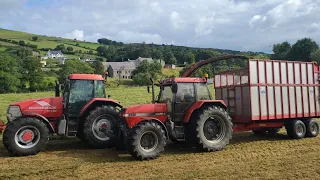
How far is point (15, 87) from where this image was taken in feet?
175

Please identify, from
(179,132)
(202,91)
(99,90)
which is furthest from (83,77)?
(202,91)

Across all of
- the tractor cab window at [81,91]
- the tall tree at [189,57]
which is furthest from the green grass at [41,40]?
the tractor cab window at [81,91]

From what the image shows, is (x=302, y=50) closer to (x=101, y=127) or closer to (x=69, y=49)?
(x=101, y=127)

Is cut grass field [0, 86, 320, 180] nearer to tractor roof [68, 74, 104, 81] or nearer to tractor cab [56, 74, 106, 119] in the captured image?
tractor cab [56, 74, 106, 119]

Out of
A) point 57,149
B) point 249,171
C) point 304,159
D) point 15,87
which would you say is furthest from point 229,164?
point 15,87

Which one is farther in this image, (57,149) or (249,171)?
(57,149)

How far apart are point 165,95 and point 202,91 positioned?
110 cm

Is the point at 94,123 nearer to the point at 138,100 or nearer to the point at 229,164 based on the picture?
the point at 229,164

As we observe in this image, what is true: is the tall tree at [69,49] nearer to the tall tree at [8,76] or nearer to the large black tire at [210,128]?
the tall tree at [8,76]

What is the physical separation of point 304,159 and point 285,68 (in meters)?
3.92

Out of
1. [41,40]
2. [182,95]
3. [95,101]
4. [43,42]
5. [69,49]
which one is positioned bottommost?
[95,101]

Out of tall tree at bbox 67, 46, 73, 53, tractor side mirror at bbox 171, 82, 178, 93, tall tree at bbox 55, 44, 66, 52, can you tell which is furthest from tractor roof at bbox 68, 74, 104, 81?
tall tree at bbox 67, 46, 73, 53

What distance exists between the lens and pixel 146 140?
859cm

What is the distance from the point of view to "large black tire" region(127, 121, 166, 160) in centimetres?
827
